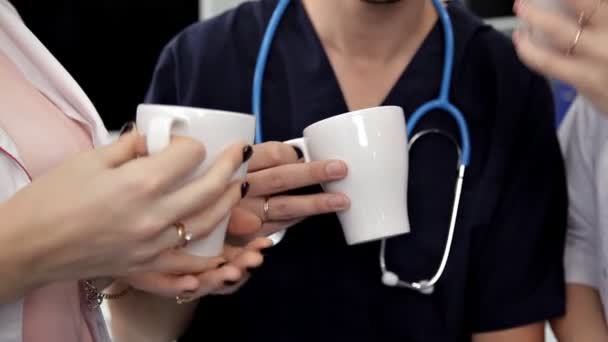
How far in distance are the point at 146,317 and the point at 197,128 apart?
0.35 m

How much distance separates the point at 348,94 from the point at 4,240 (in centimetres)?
54

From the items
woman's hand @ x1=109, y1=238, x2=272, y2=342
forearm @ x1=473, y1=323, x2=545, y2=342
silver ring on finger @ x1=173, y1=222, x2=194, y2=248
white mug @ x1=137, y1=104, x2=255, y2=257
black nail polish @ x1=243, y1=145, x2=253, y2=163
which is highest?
white mug @ x1=137, y1=104, x2=255, y2=257

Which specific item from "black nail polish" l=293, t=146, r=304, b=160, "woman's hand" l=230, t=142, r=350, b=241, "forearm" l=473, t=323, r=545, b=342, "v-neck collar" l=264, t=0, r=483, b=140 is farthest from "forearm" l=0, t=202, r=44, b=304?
"forearm" l=473, t=323, r=545, b=342

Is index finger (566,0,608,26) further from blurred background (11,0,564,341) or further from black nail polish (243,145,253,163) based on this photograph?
blurred background (11,0,564,341)

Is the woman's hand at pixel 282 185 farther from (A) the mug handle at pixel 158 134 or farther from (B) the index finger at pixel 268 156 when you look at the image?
(A) the mug handle at pixel 158 134

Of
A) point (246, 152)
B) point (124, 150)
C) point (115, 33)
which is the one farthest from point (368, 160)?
point (115, 33)

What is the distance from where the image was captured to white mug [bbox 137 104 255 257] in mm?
443

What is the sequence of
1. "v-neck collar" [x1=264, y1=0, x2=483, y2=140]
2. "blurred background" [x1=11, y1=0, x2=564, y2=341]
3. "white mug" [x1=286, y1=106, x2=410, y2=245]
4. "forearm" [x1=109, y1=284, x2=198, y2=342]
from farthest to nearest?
"blurred background" [x1=11, y1=0, x2=564, y2=341]
"v-neck collar" [x1=264, y1=0, x2=483, y2=140]
"forearm" [x1=109, y1=284, x2=198, y2=342]
"white mug" [x1=286, y1=106, x2=410, y2=245]

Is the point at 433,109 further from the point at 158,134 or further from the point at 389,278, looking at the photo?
the point at 158,134

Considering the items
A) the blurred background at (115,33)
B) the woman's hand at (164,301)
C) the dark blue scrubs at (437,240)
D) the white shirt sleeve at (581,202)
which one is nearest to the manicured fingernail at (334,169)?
the woman's hand at (164,301)

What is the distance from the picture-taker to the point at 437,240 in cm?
83

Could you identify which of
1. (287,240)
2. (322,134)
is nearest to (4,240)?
(322,134)

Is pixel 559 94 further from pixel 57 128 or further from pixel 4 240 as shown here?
pixel 4 240

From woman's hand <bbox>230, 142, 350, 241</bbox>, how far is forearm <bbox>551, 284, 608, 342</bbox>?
35cm
